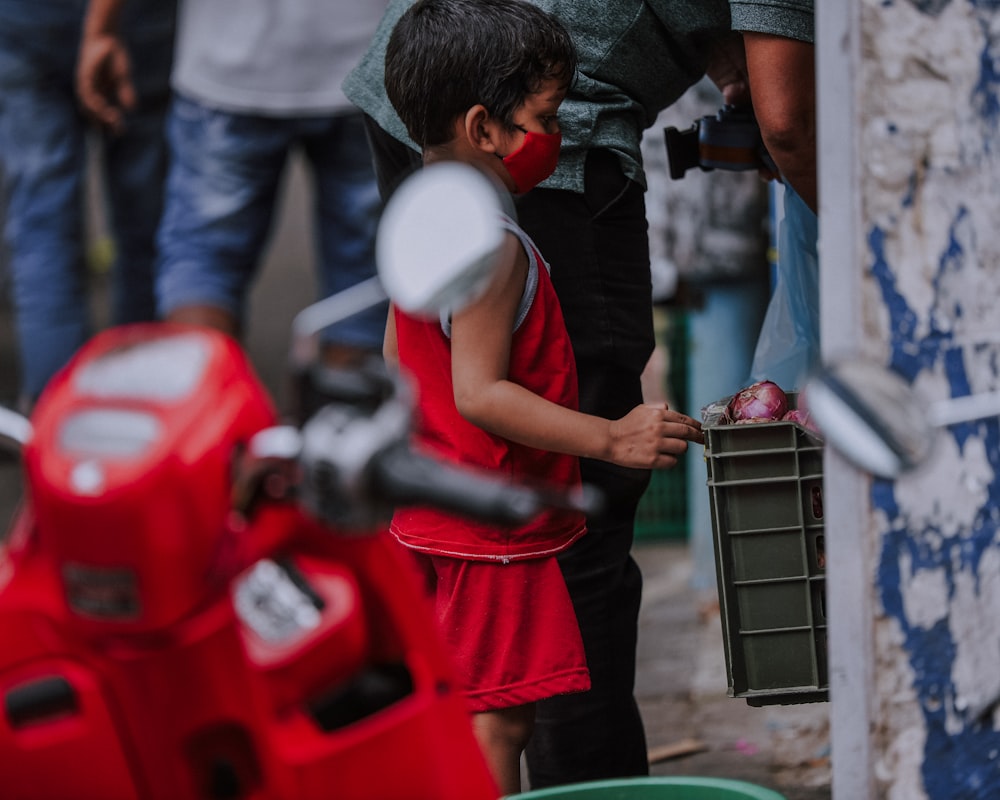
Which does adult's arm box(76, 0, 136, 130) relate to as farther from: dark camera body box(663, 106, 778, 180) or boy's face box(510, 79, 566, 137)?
boy's face box(510, 79, 566, 137)

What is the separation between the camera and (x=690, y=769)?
9.45 ft

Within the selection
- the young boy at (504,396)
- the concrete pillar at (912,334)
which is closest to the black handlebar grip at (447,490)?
the concrete pillar at (912,334)

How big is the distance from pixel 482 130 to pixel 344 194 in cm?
175

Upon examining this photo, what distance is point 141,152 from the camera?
14.1 feet

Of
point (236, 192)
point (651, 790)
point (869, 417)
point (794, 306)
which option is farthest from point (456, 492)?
point (236, 192)

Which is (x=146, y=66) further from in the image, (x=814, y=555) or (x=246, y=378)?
(x=246, y=378)

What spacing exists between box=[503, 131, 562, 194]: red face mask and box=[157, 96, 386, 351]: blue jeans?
1549 mm

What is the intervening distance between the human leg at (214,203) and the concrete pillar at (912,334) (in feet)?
7.08

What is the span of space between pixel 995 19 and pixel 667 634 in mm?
2161

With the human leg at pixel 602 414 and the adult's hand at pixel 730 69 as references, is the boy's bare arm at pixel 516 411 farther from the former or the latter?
the adult's hand at pixel 730 69

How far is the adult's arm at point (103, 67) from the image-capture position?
148 inches

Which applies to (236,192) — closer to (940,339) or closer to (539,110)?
(539,110)

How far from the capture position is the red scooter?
1.16 m

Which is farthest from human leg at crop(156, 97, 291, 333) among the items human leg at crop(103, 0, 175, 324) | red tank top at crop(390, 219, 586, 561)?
red tank top at crop(390, 219, 586, 561)
